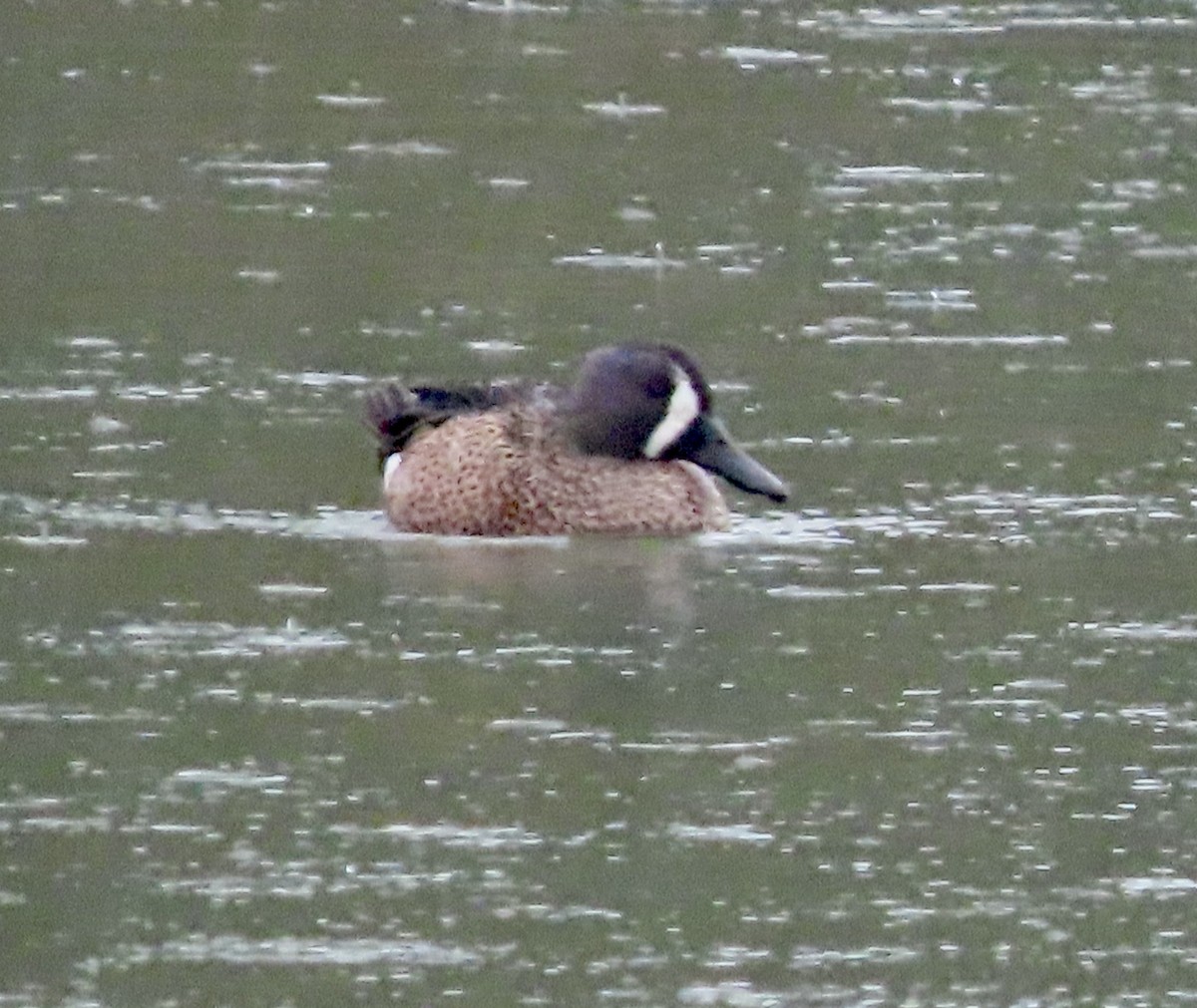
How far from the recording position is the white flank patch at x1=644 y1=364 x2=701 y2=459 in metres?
12.5

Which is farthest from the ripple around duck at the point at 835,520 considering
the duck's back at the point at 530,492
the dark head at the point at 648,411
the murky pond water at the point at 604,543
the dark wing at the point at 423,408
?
the dark wing at the point at 423,408

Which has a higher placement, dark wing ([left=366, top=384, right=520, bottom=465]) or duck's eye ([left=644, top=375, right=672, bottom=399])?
duck's eye ([left=644, top=375, right=672, bottom=399])

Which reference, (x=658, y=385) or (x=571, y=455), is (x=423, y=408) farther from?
(x=658, y=385)

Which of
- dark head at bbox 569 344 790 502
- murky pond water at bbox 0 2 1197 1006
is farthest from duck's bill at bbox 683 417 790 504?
murky pond water at bbox 0 2 1197 1006

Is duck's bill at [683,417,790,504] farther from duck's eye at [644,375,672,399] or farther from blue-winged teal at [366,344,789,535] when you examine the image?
duck's eye at [644,375,672,399]

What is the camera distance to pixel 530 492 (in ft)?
40.6

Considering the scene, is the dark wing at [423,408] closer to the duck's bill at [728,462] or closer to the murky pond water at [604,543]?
the murky pond water at [604,543]

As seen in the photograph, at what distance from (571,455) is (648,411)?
0.91 ft

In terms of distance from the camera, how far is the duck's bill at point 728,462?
1211cm

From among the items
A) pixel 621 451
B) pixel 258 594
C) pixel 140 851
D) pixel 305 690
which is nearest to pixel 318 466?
pixel 621 451

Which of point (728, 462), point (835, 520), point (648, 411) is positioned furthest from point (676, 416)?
point (835, 520)

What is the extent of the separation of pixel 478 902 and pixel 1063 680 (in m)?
2.28

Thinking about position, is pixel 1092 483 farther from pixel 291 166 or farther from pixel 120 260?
pixel 291 166

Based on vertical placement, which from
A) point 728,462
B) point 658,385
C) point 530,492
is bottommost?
point 530,492
